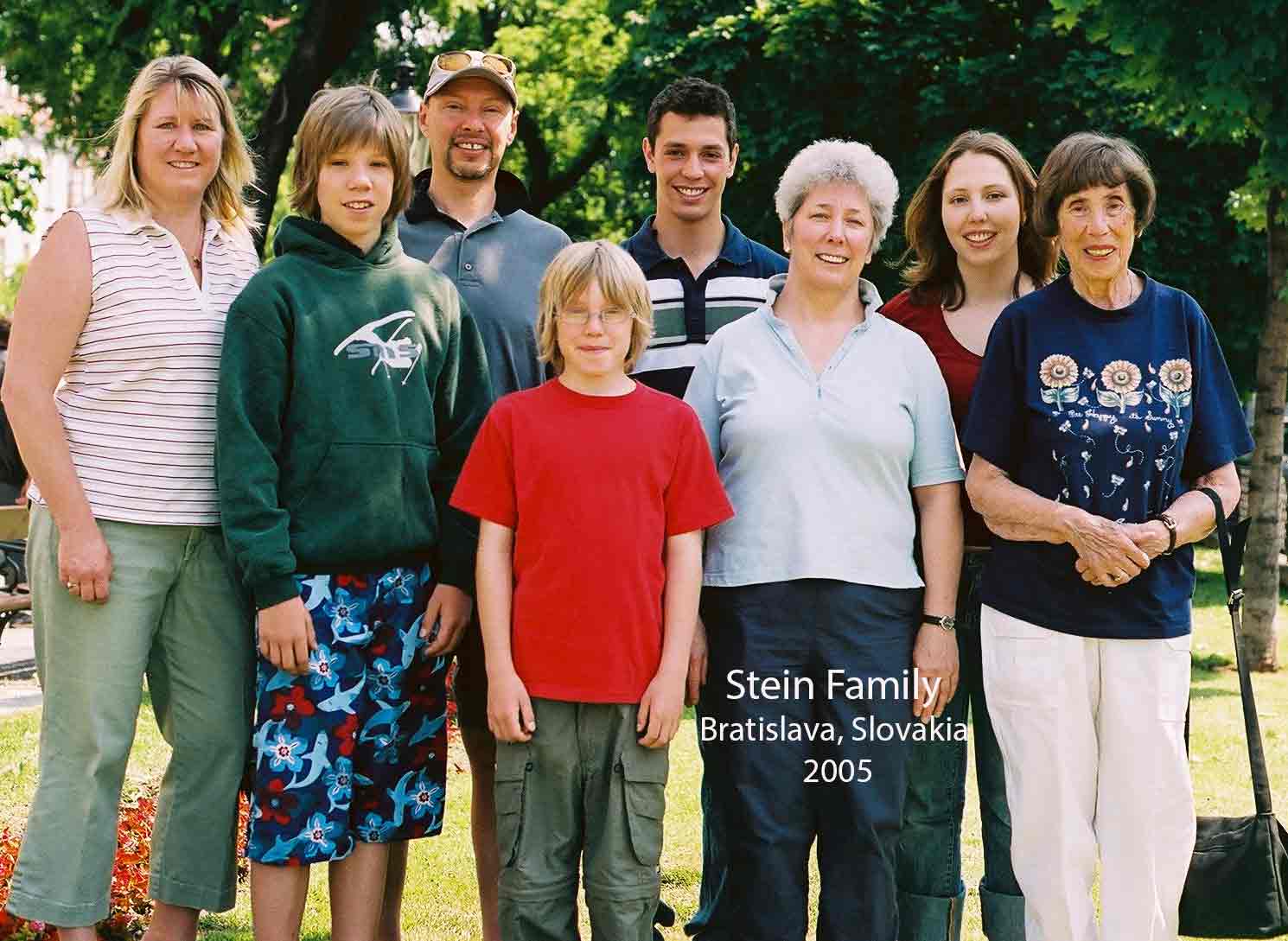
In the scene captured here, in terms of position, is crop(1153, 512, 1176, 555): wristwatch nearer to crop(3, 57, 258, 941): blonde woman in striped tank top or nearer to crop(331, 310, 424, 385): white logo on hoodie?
crop(331, 310, 424, 385): white logo on hoodie

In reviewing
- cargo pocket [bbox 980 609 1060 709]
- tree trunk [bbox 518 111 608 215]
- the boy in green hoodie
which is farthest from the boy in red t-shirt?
tree trunk [bbox 518 111 608 215]

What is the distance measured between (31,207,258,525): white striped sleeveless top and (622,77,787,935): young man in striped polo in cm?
131

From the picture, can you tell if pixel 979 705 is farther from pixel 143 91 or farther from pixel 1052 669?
pixel 143 91

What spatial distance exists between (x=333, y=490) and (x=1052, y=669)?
1.82 m

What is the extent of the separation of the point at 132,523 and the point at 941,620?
2050 mm

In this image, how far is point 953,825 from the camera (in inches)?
155

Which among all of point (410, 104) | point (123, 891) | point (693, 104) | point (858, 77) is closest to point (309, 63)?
point (410, 104)

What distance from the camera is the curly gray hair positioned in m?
3.57

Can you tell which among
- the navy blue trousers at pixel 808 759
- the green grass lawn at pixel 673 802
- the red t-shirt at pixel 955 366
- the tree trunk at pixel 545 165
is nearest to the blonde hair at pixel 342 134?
the navy blue trousers at pixel 808 759

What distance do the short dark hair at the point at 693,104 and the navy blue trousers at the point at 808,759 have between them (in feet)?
5.29

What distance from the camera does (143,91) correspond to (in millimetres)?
3482

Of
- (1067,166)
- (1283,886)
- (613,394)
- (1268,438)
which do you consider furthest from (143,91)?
(1268,438)

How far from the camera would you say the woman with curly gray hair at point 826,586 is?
3.44 m

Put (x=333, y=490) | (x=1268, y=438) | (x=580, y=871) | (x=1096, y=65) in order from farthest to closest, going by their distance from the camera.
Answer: (x=1096, y=65), (x=1268, y=438), (x=580, y=871), (x=333, y=490)
